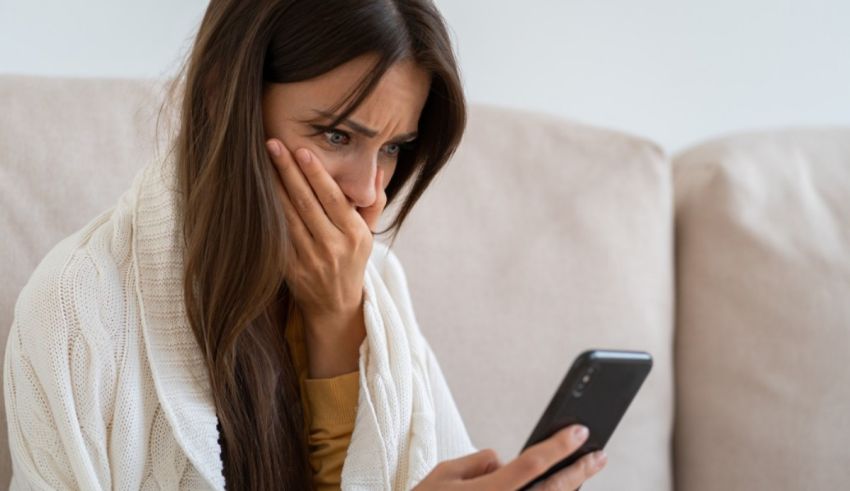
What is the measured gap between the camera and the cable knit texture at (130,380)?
1.24 m

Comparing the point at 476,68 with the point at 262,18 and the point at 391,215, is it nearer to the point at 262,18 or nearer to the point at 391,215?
the point at 391,215

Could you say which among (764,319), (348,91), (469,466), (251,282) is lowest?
(764,319)

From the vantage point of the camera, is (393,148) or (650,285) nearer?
(393,148)

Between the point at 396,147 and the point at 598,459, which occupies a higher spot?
the point at 396,147

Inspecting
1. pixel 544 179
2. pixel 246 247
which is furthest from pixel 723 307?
pixel 246 247

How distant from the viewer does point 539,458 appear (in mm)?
1083

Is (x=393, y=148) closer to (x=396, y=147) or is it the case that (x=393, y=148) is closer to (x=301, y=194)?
(x=396, y=147)

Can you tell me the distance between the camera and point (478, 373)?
1.70m

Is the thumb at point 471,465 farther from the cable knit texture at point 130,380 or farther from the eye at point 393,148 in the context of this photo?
the eye at point 393,148

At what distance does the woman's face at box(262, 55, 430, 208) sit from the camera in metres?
1.24

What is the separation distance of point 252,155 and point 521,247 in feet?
2.07

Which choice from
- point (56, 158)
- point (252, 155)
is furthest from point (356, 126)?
point (56, 158)

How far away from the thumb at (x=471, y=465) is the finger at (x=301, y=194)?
322mm

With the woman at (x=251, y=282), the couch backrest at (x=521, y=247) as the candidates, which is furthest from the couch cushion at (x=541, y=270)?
the woman at (x=251, y=282)
